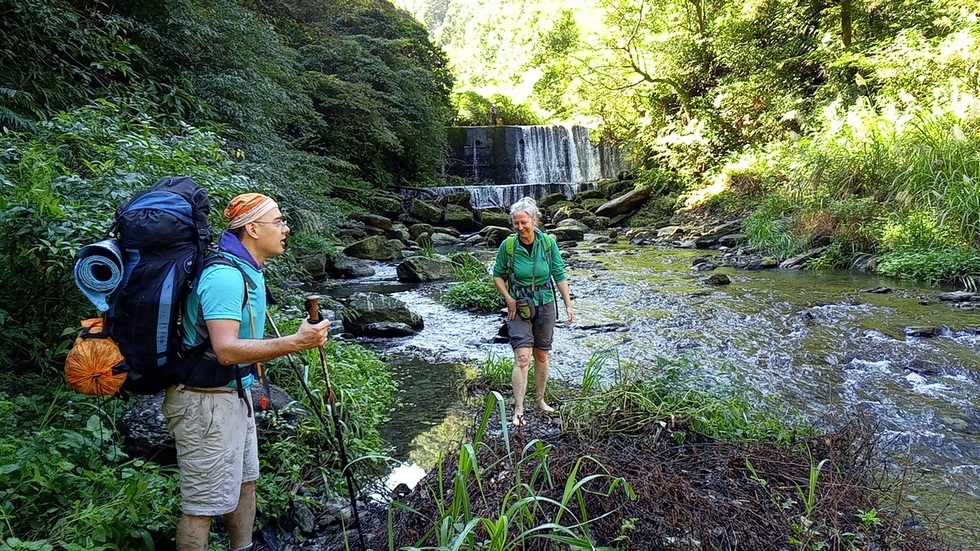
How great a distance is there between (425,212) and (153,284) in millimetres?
18930

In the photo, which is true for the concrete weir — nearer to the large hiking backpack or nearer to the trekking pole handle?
the trekking pole handle

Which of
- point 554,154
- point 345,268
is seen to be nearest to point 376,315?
point 345,268

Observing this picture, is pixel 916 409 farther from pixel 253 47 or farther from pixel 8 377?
pixel 253 47

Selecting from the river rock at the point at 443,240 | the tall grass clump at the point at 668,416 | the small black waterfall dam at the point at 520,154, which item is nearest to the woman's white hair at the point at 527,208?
the tall grass clump at the point at 668,416

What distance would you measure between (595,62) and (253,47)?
16737mm

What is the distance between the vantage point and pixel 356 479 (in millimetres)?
3568

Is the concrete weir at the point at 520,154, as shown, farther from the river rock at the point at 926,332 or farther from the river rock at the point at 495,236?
the river rock at the point at 926,332

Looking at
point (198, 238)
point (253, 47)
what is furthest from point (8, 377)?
point (253, 47)

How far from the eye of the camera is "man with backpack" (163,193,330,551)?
2.28m

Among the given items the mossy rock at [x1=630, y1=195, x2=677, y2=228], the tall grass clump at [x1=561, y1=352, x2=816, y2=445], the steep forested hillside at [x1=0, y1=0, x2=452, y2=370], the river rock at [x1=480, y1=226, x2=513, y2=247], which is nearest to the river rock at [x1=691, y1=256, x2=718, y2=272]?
the river rock at [x1=480, y1=226, x2=513, y2=247]

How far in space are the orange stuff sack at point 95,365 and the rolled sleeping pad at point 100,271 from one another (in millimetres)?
152

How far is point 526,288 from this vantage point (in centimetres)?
457

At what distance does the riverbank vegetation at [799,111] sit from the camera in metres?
10.3

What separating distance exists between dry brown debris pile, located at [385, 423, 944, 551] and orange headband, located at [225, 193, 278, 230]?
166 centimetres
